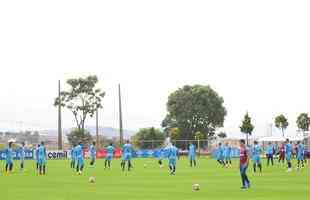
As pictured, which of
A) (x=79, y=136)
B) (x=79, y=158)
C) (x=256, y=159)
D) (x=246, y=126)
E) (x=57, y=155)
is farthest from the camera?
(x=246, y=126)

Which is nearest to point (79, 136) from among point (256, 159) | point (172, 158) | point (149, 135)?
point (149, 135)

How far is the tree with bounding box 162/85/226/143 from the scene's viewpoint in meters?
114

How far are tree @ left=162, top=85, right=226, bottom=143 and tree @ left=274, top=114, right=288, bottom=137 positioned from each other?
12343 mm

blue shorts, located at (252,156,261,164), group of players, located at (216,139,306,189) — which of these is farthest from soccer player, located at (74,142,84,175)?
blue shorts, located at (252,156,261,164)

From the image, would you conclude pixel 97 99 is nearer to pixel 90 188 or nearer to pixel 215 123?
pixel 215 123

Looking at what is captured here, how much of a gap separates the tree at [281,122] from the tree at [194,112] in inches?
486

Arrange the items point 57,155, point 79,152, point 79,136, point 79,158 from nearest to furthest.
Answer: point 79,158 → point 79,152 → point 57,155 → point 79,136

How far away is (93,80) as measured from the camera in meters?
101

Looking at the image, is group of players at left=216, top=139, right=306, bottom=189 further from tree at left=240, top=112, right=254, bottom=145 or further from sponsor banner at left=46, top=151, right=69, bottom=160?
tree at left=240, top=112, right=254, bottom=145

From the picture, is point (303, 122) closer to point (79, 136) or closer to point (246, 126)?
point (246, 126)

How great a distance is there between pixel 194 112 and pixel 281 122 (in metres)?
18.0

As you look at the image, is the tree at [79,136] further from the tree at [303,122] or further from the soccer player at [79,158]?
the soccer player at [79,158]

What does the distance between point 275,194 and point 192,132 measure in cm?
8952

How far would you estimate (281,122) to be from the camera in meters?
122
